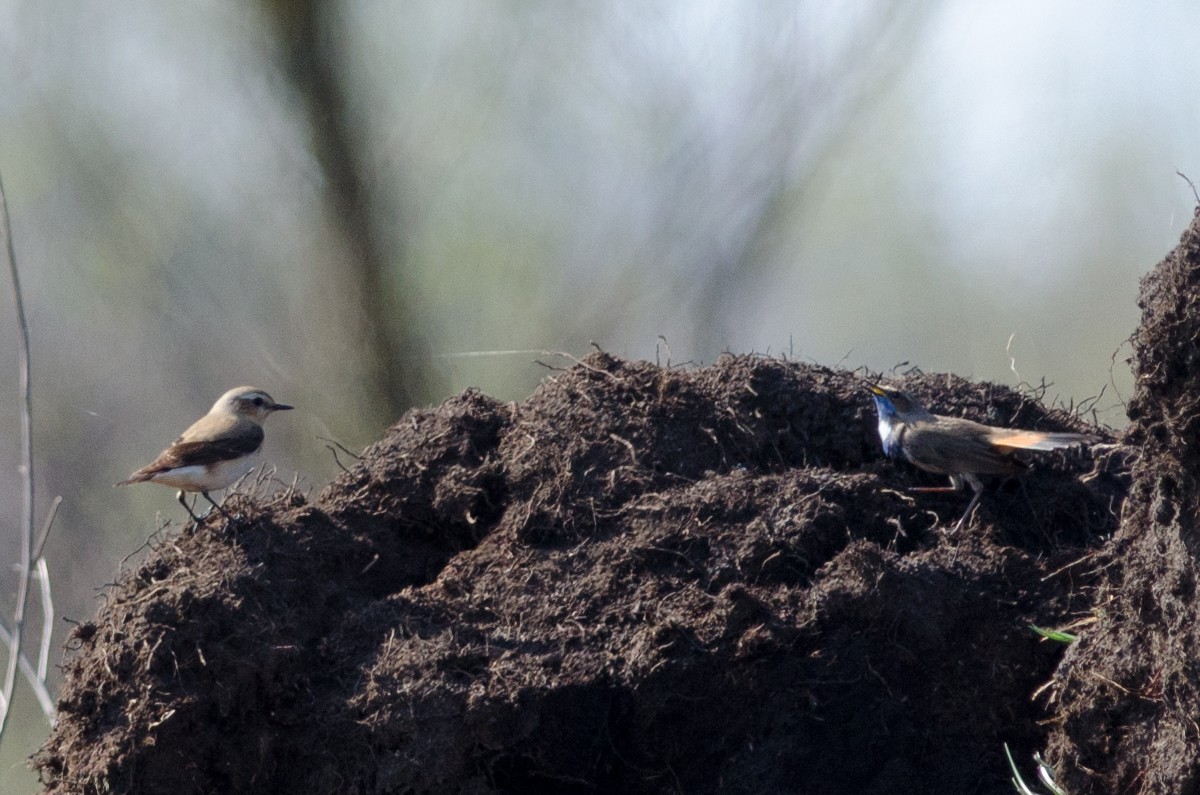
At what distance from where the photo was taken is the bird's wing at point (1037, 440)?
511 cm

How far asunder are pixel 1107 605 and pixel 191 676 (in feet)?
9.93

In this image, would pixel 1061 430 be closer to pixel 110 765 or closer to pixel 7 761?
pixel 110 765

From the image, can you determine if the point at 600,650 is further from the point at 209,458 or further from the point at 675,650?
the point at 209,458

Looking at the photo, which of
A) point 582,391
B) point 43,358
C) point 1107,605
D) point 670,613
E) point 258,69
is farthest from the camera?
point 43,358

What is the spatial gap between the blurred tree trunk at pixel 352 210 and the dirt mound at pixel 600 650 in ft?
13.2

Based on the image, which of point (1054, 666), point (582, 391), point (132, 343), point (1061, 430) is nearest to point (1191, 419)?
point (1054, 666)

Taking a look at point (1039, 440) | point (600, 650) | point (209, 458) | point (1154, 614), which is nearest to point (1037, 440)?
point (1039, 440)

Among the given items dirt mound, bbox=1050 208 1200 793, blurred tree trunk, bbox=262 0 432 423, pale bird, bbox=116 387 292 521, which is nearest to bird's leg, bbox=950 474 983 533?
dirt mound, bbox=1050 208 1200 793

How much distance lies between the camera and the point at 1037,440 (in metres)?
5.19

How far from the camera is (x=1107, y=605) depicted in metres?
4.09

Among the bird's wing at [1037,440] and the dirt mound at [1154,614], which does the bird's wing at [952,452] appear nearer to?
the bird's wing at [1037,440]

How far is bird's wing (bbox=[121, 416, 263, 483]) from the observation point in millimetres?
5910

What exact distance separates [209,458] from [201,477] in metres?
0.10

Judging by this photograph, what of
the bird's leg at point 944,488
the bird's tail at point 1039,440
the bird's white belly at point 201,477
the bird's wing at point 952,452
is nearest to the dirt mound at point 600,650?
the bird's leg at point 944,488
